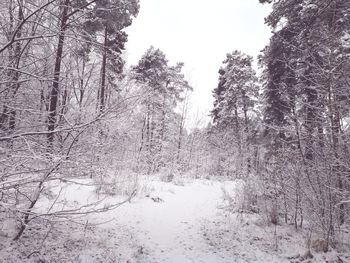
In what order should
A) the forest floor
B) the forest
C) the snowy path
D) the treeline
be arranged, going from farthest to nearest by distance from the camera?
1. the snowy path
2. the treeline
3. the forest floor
4. the forest

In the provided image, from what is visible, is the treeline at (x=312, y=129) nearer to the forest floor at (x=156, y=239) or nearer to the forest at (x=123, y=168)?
the forest at (x=123, y=168)

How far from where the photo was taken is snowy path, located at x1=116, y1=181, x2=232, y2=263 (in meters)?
4.79

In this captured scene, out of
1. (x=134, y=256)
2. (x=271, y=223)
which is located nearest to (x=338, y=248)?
(x=271, y=223)

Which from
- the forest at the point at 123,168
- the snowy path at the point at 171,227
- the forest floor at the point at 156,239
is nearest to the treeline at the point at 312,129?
the forest at the point at 123,168

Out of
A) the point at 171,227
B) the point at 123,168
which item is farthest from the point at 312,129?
the point at 123,168

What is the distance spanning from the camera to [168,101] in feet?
73.6

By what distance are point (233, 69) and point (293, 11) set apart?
12.3 m

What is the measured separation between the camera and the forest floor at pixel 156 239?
161 inches

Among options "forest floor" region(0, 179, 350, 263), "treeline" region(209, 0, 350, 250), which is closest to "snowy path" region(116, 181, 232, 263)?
"forest floor" region(0, 179, 350, 263)

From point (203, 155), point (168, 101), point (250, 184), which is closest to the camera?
point (250, 184)

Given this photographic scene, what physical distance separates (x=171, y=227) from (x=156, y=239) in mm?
880

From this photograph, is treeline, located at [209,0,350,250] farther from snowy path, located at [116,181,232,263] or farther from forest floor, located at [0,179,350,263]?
snowy path, located at [116,181,232,263]

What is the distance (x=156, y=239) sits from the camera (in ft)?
17.8

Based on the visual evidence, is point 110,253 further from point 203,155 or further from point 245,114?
point 203,155
